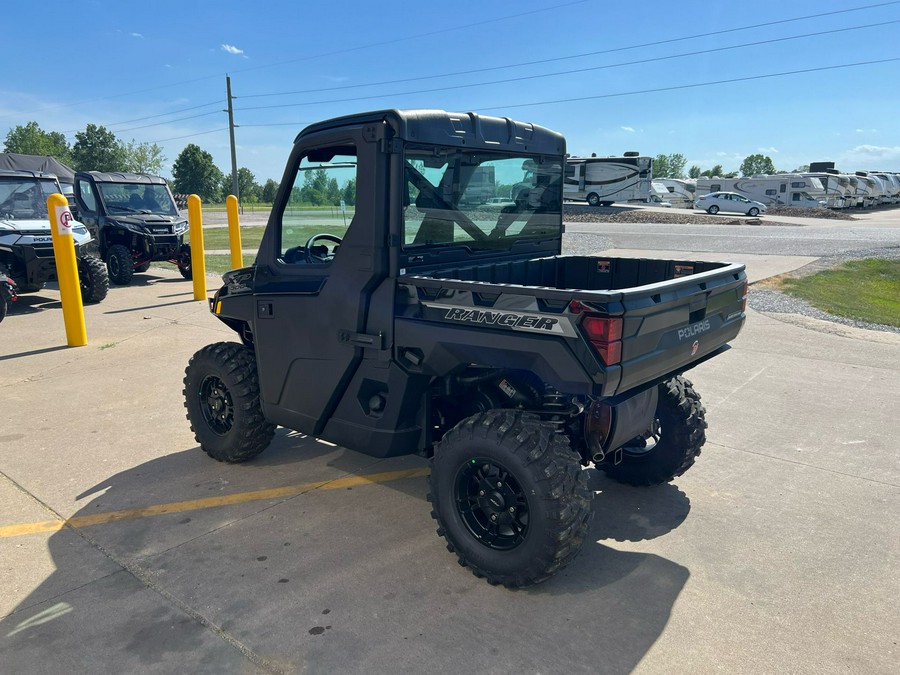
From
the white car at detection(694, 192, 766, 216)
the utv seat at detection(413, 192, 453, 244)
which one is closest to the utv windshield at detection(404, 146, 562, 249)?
the utv seat at detection(413, 192, 453, 244)

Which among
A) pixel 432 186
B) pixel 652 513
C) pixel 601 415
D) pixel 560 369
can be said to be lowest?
pixel 652 513

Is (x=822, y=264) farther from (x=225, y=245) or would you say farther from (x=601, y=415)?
(x=225, y=245)

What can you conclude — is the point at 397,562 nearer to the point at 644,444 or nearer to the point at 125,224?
the point at 644,444

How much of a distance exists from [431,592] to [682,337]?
1742 mm

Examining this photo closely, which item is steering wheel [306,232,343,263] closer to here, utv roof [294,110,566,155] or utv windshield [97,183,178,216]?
utv roof [294,110,566,155]

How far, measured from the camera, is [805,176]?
41.3 metres

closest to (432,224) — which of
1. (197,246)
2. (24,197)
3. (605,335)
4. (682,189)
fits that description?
(605,335)

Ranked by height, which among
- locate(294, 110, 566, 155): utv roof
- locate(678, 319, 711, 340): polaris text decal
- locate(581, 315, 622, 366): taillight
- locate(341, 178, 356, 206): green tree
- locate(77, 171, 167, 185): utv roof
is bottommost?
locate(678, 319, 711, 340): polaris text decal

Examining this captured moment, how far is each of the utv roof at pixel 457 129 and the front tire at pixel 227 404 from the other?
1.57 metres

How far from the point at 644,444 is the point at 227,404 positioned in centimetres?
285

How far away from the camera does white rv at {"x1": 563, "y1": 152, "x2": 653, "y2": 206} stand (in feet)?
134

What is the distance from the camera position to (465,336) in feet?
10.3

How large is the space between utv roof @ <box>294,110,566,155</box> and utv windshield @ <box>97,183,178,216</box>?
11067 millimetres

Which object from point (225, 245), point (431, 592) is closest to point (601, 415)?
point (431, 592)
